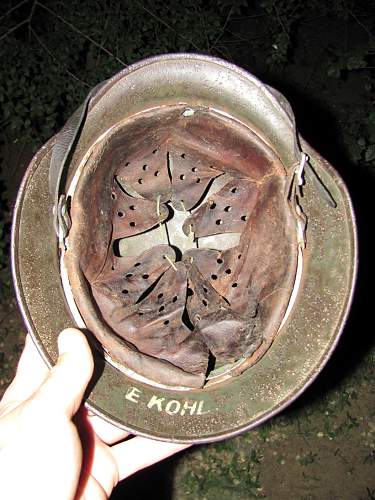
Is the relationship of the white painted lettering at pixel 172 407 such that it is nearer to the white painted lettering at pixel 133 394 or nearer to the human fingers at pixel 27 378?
the white painted lettering at pixel 133 394

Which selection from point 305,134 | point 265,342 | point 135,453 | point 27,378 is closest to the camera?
point 265,342

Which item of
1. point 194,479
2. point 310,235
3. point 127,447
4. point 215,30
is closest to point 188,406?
point 310,235

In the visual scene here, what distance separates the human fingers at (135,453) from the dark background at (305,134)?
134 centimetres

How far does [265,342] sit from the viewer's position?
5.02ft

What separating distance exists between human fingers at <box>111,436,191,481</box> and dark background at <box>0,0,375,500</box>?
134cm

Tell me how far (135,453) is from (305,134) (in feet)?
9.85

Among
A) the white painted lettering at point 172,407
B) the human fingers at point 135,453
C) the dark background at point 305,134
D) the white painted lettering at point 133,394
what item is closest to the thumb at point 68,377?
the white painted lettering at point 133,394

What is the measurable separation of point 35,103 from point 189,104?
2.36m

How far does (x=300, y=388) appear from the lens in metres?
1.47

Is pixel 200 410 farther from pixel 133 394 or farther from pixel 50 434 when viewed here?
pixel 50 434

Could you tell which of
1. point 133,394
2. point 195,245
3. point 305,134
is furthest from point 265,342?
point 305,134

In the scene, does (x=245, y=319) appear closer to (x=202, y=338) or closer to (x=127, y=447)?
(x=202, y=338)

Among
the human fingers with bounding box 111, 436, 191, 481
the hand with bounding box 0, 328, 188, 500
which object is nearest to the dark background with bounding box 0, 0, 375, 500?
the human fingers with bounding box 111, 436, 191, 481

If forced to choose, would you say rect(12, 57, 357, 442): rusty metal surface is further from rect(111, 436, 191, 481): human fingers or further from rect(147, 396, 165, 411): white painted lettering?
rect(111, 436, 191, 481): human fingers
